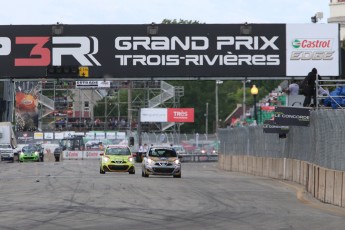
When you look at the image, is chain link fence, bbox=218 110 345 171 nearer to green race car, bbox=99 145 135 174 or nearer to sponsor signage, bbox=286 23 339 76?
sponsor signage, bbox=286 23 339 76

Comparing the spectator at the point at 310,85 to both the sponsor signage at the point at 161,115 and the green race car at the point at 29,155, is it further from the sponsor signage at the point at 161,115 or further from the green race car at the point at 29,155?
the sponsor signage at the point at 161,115

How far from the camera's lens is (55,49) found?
1428 inches

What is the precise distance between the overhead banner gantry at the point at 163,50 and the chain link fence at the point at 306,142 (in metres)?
3.34

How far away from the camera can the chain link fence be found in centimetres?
2189

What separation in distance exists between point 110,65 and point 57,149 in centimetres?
4194

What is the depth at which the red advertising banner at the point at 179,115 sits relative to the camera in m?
113

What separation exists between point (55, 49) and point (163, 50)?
433cm

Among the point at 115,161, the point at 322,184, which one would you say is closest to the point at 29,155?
the point at 115,161

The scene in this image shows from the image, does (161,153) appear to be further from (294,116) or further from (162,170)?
(294,116)

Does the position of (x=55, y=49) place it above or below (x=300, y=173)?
above

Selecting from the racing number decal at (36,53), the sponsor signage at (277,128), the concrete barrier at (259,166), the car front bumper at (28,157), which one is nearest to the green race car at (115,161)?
the concrete barrier at (259,166)

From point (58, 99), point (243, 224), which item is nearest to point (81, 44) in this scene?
point (243, 224)

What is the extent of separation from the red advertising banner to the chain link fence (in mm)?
57256

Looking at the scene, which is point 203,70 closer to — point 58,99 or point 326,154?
point 326,154
